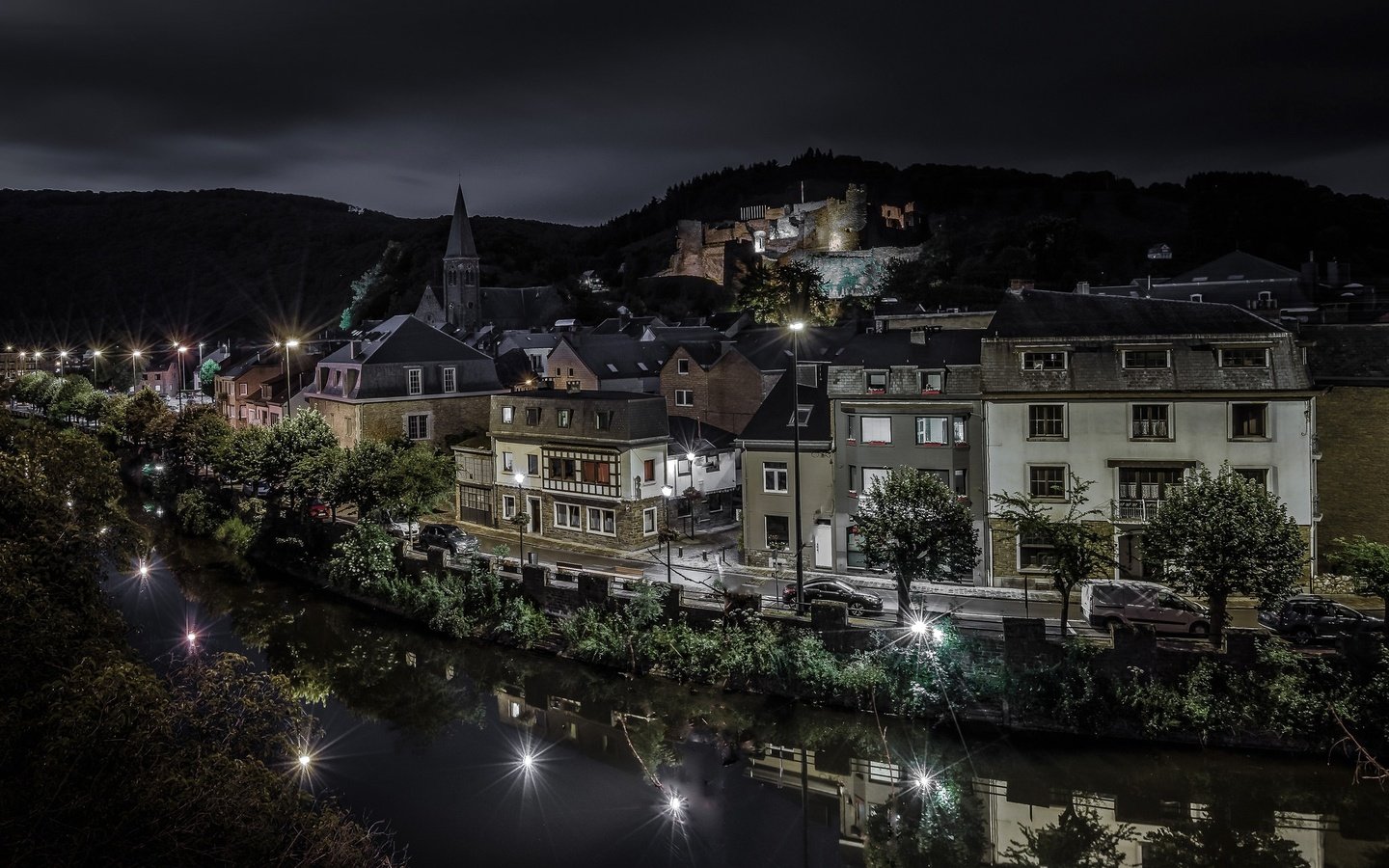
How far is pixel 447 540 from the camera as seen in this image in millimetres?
33875

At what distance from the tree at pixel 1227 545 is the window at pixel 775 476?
11.8m

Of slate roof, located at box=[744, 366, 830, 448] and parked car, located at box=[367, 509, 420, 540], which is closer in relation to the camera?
slate roof, located at box=[744, 366, 830, 448]

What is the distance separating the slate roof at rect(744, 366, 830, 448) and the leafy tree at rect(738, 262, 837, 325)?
46.3 metres

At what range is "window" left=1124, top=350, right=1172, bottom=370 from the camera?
89.9 feet

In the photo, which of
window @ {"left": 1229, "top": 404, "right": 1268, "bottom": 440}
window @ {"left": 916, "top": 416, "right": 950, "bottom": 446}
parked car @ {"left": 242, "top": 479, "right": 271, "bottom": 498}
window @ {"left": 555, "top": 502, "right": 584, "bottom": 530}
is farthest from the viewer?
parked car @ {"left": 242, "top": 479, "right": 271, "bottom": 498}

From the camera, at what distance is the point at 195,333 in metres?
130

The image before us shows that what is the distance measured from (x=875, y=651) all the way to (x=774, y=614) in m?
2.66

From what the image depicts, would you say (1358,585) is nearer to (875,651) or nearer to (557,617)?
(875,651)

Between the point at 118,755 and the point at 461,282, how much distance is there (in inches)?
4007

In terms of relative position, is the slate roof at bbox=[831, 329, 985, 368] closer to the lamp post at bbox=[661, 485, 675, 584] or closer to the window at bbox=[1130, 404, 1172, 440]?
the window at bbox=[1130, 404, 1172, 440]

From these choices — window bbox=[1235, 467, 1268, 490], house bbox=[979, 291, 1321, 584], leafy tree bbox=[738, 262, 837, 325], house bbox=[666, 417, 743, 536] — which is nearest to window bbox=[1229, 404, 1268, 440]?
house bbox=[979, 291, 1321, 584]

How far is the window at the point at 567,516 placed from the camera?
35.8m

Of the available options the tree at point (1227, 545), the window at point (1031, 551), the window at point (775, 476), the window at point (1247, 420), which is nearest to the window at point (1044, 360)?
the window at point (1247, 420)

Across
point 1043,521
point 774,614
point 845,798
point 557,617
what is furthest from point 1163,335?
point 557,617
